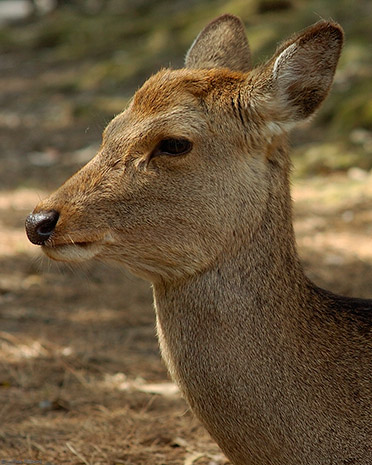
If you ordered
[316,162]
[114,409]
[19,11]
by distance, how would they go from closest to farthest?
[114,409] → [316,162] → [19,11]

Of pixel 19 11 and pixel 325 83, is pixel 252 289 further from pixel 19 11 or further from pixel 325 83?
pixel 19 11

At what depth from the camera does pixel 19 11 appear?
32062mm

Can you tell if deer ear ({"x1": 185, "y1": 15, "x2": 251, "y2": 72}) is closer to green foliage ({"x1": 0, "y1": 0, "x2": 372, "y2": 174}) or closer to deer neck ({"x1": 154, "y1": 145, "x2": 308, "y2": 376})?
deer neck ({"x1": 154, "y1": 145, "x2": 308, "y2": 376})

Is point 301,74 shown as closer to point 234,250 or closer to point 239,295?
point 234,250

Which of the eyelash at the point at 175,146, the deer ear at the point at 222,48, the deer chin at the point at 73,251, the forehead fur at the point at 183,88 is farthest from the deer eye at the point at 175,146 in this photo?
the deer ear at the point at 222,48

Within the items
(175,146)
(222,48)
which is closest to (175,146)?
(175,146)

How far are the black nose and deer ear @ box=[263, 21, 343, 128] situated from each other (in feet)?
3.56

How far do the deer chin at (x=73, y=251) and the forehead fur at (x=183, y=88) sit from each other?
0.67m

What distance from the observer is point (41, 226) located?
3322 millimetres

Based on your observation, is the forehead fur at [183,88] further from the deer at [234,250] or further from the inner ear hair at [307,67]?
the inner ear hair at [307,67]

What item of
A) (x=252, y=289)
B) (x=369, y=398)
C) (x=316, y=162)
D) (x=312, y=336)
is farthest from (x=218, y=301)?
(x=316, y=162)

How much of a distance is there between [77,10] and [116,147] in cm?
2352

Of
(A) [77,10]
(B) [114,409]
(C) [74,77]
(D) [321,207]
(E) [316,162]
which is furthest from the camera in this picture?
(A) [77,10]

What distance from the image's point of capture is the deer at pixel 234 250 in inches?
133
